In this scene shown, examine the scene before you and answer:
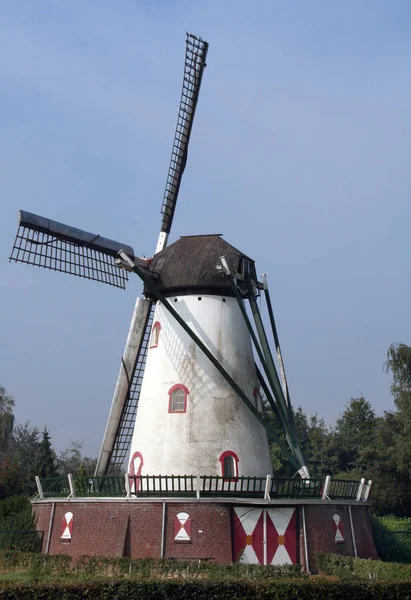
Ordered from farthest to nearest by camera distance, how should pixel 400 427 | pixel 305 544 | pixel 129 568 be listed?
pixel 400 427 → pixel 305 544 → pixel 129 568

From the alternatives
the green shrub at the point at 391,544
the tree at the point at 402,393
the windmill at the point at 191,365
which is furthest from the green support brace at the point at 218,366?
the tree at the point at 402,393

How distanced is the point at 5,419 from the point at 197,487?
93.2 feet

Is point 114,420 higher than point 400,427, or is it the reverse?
point 400,427

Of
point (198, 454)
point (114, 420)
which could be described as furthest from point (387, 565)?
point (114, 420)

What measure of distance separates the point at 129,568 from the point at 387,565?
6820 millimetres

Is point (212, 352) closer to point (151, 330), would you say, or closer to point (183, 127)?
point (151, 330)

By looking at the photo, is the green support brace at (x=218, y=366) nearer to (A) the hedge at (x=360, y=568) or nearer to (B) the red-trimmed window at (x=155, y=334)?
(B) the red-trimmed window at (x=155, y=334)

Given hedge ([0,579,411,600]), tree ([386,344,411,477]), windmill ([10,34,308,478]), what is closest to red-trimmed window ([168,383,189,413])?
windmill ([10,34,308,478])

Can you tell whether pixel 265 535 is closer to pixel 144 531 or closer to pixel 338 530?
pixel 338 530

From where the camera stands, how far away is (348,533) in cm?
2611

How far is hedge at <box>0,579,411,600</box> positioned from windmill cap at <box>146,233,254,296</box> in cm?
1233

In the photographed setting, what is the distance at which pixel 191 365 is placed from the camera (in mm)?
26484

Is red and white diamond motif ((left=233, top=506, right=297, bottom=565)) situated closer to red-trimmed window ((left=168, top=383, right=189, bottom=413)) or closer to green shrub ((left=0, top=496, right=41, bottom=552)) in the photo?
red-trimmed window ((left=168, top=383, right=189, bottom=413))

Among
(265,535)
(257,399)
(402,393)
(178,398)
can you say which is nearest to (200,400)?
(178,398)
